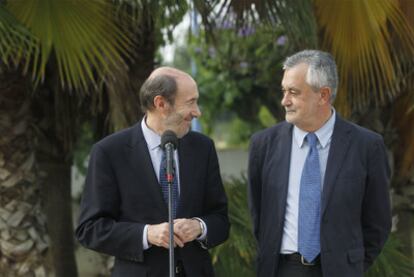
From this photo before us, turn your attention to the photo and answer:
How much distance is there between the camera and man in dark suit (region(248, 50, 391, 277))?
3826 mm

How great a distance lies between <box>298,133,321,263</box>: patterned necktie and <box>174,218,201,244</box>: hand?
445 mm

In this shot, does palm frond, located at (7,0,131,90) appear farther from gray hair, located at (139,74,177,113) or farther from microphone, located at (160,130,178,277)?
microphone, located at (160,130,178,277)

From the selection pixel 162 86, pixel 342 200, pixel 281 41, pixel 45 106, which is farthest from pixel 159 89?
pixel 281 41

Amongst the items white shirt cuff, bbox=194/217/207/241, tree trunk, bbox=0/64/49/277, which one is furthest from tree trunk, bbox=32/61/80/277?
white shirt cuff, bbox=194/217/207/241

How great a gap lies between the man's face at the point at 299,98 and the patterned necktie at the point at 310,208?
0.50ft

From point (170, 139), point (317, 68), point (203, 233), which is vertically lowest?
point (203, 233)

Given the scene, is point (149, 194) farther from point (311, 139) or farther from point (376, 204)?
point (376, 204)

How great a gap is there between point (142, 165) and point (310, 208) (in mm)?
749

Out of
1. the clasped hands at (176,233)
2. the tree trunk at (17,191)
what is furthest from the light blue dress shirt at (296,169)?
the tree trunk at (17,191)

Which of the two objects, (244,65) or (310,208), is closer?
(310,208)

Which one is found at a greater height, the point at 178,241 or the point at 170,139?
the point at 170,139

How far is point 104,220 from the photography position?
3.86 m

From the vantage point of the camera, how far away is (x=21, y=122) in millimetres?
6055

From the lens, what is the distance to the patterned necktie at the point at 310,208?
3818 mm
